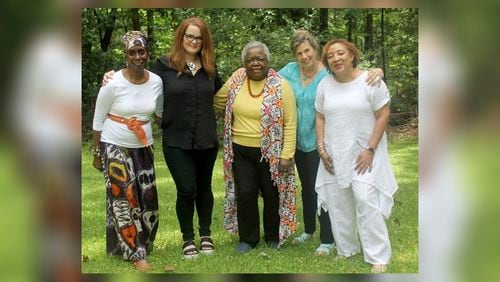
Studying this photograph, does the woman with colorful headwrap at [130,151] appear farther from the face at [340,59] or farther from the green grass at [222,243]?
the face at [340,59]

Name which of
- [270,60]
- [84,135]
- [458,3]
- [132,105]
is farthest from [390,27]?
[84,135]

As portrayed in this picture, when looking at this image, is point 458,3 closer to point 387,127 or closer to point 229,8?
point 387,127

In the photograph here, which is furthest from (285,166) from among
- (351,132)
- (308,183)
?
(351,132)

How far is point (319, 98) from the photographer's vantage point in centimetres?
472

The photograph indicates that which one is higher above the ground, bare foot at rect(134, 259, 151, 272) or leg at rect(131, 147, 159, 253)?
leg at rect(131, 147, 159, 253)

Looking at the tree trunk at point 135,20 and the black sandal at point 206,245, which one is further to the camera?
the black sandal at point 206,245

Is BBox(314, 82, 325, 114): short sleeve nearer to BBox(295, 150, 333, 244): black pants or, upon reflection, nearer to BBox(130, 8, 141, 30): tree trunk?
BBox(295, 150, 333, 244): black pants

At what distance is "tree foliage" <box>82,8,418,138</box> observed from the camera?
4.70 meters

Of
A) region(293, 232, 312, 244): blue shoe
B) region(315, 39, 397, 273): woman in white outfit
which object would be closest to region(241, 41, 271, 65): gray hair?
region(315, 39, 397, 273): woman in white outfit

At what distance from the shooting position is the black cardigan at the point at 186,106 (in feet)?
15.4

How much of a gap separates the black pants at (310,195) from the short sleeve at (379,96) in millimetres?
536

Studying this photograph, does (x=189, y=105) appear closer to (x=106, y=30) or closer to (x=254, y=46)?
(x=254, y=46)

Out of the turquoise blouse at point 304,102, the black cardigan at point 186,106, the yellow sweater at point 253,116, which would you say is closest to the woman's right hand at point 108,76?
the black cardigan at point 186,106

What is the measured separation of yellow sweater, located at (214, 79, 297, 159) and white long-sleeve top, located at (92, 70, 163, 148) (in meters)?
0.44
